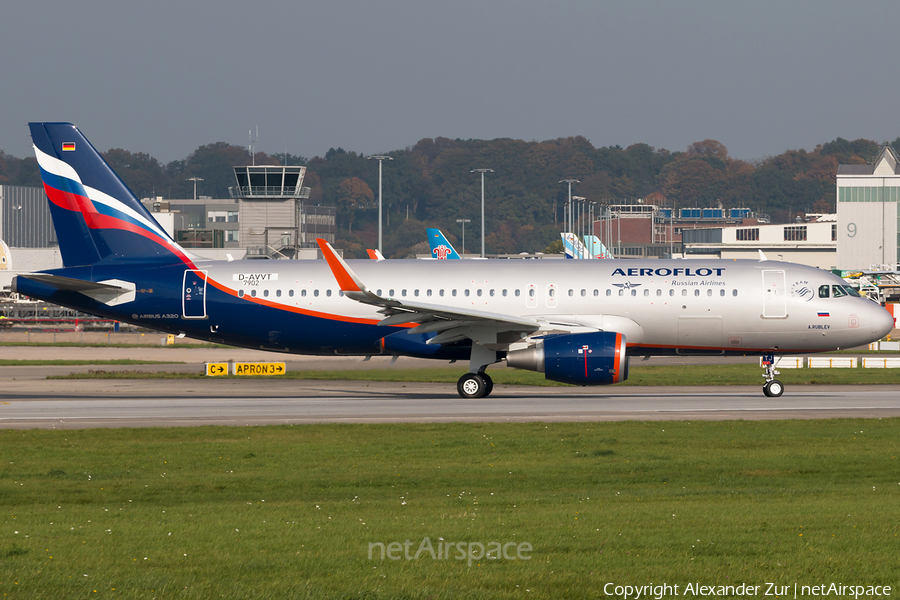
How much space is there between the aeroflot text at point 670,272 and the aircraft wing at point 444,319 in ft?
11.8

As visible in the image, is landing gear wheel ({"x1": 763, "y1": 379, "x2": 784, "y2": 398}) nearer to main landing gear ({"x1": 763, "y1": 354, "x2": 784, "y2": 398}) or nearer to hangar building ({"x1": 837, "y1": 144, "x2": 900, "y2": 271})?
main landing gear ({"x1": 763, "y1": 354, "x2": 784, "y2": 398})

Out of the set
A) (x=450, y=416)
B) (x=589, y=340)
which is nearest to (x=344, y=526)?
(x=450, y=416)

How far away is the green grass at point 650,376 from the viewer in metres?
40.4

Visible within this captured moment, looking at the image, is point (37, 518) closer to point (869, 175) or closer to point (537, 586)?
point (537, 586)

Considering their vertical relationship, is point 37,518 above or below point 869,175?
below

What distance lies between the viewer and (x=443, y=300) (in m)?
32.9

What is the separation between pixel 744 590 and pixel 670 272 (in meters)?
24.1

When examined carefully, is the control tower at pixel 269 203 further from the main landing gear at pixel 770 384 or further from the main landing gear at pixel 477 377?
the main landing gear at pixel 770 384

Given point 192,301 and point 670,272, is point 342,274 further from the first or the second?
point 670,272

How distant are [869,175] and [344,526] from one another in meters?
141

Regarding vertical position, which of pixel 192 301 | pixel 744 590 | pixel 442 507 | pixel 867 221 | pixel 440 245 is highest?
pixel 867 221

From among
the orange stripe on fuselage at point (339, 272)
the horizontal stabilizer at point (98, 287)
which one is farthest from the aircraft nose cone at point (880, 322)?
the horizontal stabilizer at point (98, 287)

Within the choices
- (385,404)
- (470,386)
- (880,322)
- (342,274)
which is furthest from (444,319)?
(880,322)

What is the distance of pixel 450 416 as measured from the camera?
88.9 feet
